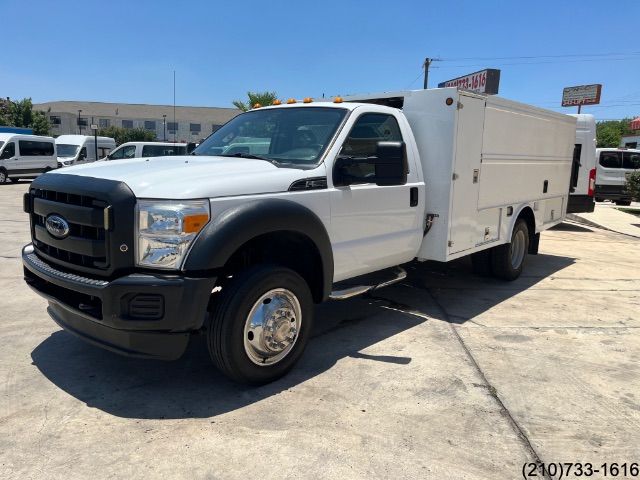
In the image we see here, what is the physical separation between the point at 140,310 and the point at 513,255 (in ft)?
18.3

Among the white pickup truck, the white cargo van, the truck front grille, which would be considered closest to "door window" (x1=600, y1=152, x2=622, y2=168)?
the white cargo van

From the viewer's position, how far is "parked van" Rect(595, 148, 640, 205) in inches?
794

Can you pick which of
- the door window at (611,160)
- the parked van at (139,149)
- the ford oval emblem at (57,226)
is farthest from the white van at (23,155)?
the door window at (611,160)

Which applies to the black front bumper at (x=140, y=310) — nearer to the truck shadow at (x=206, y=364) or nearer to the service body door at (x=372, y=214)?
the truck shadow at (x=206, y=364)

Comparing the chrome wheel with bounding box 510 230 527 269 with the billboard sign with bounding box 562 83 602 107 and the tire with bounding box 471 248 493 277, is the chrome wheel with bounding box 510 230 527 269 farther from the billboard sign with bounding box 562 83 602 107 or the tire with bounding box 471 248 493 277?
the billboard sign with bounding box 562 83 602 107

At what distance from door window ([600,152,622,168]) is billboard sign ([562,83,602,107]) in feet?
95.5

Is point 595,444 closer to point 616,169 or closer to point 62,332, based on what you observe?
point 62,332

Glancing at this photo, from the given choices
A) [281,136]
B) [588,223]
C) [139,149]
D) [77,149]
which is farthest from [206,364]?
[77,149]

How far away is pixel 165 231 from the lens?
3092 mm

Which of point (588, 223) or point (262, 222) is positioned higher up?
point (262, 222)

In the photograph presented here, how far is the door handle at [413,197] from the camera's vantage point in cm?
489

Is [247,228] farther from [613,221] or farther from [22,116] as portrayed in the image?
[22,116]

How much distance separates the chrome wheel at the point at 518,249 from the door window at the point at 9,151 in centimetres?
2206

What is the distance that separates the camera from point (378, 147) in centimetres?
402
